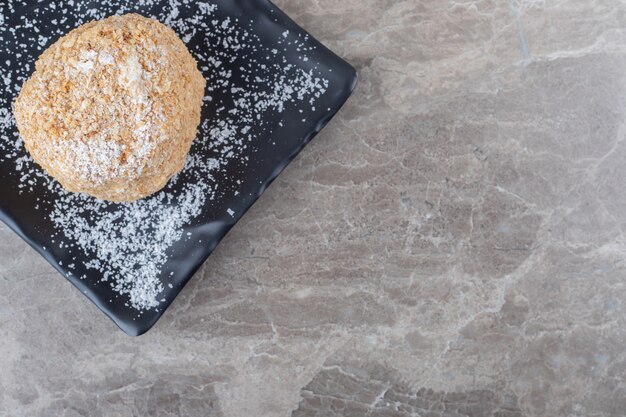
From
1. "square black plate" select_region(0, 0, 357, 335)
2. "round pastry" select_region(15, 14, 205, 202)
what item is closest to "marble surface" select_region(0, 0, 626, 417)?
"square black plate" select_region(0, 0, 357, 335)

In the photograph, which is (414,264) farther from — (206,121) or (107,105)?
(107,105)

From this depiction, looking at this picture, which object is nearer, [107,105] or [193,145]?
[107,105]

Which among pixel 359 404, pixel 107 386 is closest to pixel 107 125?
pixel 107 386

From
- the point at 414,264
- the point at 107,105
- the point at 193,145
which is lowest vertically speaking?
the point at 414,264

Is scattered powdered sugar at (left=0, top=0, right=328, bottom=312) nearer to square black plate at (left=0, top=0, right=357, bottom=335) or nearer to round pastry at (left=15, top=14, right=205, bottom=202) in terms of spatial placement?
square black plate at (left=0, top=0, right=357, bottom=335)

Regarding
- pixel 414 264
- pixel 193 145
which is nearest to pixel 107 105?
pixel 193 145

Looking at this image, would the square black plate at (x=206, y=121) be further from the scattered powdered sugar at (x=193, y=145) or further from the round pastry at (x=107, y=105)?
the round pastry at (x=107, y=105)
